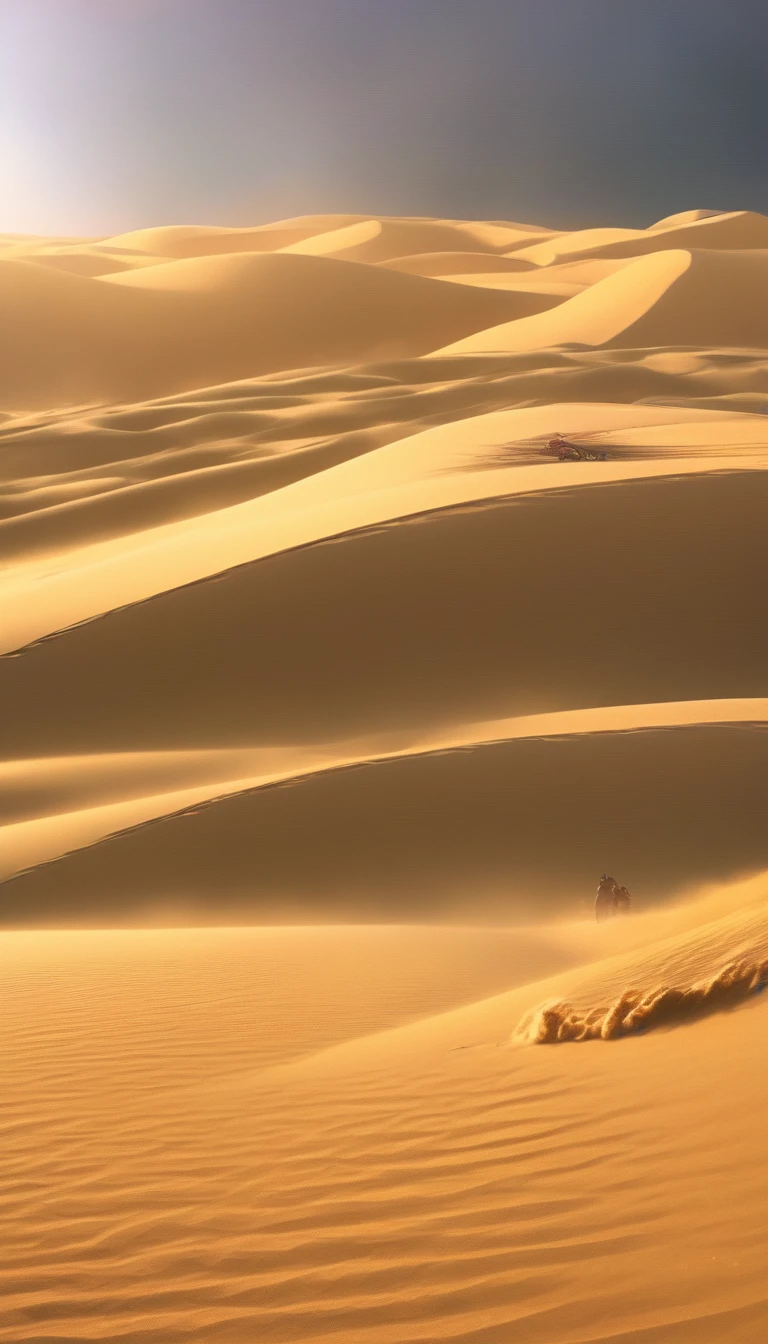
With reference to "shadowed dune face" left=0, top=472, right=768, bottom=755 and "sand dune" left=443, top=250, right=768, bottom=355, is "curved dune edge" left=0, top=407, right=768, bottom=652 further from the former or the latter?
"sand dune" left=443, top=250, right=768, bottom=355

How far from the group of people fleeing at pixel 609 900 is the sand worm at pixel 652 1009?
3613mm

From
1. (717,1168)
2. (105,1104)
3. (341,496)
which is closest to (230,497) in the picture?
(341,496)

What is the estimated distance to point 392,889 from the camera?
32.8 ft

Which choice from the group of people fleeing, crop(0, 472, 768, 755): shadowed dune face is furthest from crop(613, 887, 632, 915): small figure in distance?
crop(0, 472, 768, 755): shadowed dune face

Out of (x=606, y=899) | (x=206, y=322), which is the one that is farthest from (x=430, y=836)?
(x=206, y=322)

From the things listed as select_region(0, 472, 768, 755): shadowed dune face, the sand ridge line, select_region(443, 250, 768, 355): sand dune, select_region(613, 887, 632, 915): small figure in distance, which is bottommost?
select_region(613, 887, 632, 915): small figure in distance

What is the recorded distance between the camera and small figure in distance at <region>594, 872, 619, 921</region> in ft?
28.8

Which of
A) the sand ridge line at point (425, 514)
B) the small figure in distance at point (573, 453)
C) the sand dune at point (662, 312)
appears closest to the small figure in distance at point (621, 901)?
the sand ridge line at point (425, 514)

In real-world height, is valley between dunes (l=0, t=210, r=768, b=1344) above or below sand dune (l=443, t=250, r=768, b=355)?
below

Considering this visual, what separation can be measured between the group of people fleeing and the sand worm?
3613mm

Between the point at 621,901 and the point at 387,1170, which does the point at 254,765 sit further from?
the point at 387,1170

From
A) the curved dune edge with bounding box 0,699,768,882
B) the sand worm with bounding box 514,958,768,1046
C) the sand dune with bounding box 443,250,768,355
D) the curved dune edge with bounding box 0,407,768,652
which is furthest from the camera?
the sand dune with bounding box 443,250,768,355

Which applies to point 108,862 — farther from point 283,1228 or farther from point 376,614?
point 283,1228

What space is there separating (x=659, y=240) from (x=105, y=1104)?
89461 millimetres
